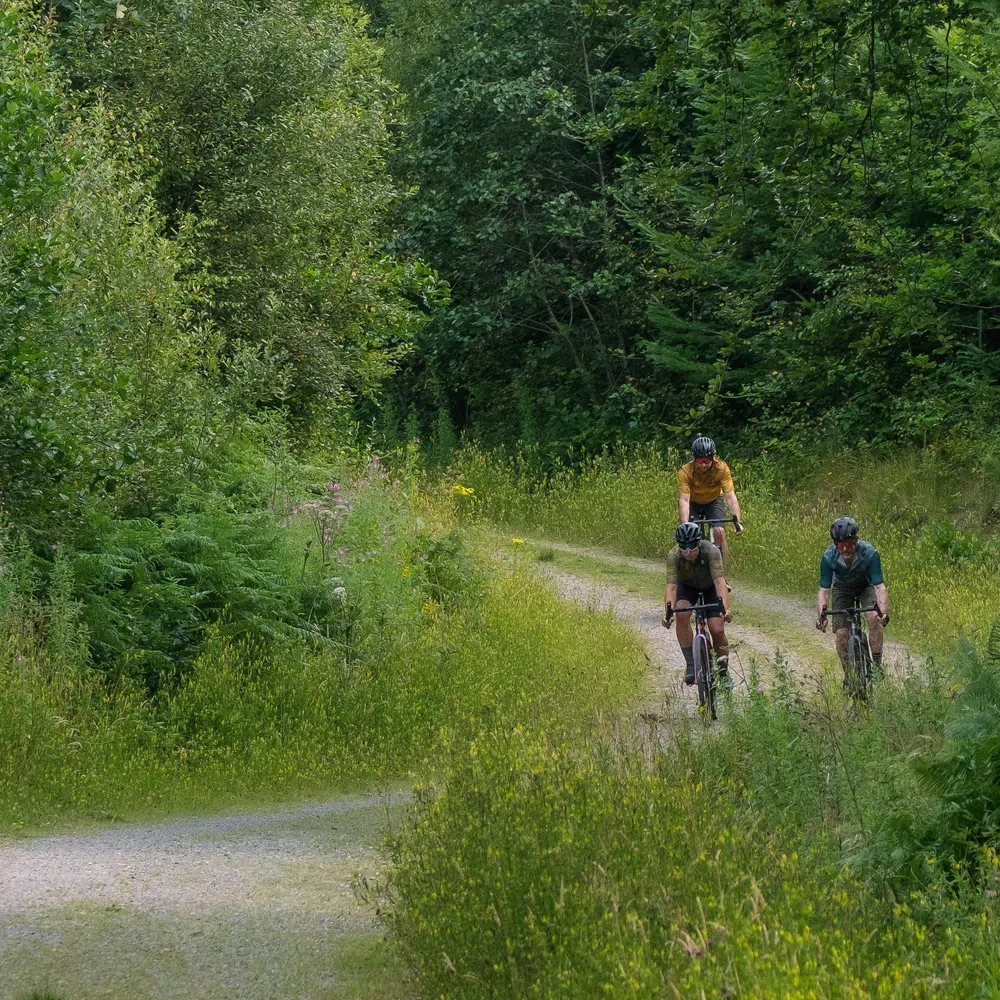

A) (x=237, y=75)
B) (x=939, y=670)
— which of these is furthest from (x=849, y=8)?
(x=237, y=75)

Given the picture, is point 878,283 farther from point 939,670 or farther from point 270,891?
point 270,891

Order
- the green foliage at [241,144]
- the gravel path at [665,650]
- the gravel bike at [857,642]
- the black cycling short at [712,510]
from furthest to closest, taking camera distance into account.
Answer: the green foliage at [241,144]
the black cycling short at [712,510]
the gravel path at [665,650]
the gravel bike at [857,642]

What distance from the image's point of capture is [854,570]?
35.7 ft

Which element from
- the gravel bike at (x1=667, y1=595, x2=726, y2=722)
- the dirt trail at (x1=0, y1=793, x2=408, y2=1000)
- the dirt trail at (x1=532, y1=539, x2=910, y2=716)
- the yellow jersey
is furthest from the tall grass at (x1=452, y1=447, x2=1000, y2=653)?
the dirt trail at (x1=0, y1=793, x2=408, y2=1000)

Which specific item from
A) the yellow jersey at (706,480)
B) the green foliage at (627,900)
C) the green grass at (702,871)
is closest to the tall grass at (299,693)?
the green grass at (702,871)

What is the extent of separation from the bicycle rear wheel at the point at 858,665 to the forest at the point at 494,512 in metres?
0.28

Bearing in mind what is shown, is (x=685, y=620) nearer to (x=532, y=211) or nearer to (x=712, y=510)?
(x=712, y=510)

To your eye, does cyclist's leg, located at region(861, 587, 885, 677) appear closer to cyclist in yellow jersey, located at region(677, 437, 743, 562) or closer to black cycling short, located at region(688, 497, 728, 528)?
cyclist in yellow jersey, located at region(677, 437, 743, 562)

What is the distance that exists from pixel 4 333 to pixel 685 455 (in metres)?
16.6

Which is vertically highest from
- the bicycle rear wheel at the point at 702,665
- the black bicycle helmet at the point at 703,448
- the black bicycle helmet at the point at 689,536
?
the black bicycle helmet at the point at 703,448

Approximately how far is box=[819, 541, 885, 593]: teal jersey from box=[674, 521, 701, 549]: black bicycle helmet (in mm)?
1004

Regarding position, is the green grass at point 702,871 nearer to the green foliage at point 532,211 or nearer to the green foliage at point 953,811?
the green foliage at point 953,811

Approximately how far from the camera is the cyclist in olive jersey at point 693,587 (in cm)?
1140

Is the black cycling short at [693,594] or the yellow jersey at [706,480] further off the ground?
the yellow jersey at [706,480]
